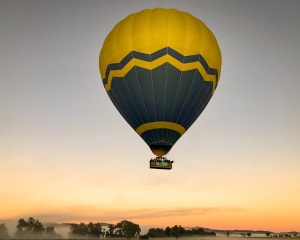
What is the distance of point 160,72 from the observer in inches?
1940

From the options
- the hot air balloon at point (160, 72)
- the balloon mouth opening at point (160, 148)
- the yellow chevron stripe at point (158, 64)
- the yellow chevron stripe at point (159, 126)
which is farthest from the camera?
the balloon mouth opening at point (160, 148)

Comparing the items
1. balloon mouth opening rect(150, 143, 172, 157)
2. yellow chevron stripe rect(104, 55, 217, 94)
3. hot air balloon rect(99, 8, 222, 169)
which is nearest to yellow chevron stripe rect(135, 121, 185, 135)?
hot air balloon rect(99, 8, 222, 169)

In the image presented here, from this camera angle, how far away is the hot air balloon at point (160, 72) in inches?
1949

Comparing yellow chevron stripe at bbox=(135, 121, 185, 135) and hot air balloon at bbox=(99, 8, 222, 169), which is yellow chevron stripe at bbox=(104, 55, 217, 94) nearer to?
hot air balloon at bbox=(99, 8, 222, 169)

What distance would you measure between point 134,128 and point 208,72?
9.67m

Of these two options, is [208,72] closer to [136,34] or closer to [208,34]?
[208,34]

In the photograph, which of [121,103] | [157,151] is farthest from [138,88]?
[157,151]

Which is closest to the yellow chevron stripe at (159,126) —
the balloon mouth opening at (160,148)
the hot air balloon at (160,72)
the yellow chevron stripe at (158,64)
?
the hot air balloon at (160,72)

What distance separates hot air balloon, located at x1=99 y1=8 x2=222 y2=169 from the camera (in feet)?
162

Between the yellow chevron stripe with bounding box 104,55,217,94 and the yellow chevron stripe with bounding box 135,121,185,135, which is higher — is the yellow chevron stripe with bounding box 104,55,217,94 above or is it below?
above

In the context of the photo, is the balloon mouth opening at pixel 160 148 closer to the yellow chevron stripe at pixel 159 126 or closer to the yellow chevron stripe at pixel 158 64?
the yellow chevron stripe at pixel 159 126

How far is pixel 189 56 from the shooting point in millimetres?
50031

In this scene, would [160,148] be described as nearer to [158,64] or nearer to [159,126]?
[159,126]

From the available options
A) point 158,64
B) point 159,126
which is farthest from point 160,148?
point 158,64
